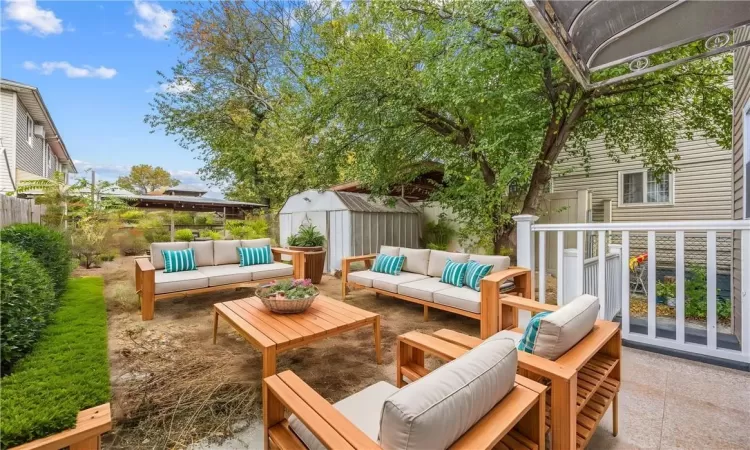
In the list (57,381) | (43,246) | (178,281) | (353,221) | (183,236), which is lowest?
(57,381)

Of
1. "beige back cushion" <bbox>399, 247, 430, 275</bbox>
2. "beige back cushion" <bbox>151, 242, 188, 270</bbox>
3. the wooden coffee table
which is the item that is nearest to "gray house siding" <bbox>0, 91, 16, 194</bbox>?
"beige back cushion" <bbox>151, 242, 188, 270</bbox>

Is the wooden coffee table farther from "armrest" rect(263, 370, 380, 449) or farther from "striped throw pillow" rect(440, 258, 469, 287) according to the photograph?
"striped throw pillow" rect(440, 258, 469, 287)

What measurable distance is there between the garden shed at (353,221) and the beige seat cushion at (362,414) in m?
5.30

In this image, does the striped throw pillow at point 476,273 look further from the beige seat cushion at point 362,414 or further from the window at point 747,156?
the window at point 747,156

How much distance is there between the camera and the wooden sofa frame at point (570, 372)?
4.69 feet

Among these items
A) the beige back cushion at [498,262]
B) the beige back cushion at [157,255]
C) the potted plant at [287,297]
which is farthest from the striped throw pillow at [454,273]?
the beige back cushion at [157,255]

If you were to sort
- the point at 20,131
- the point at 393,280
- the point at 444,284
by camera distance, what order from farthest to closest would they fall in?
the point at 20,131 → the point at 393,280 → the point at 444,284

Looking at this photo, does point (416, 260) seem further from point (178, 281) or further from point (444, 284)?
point (178, 281)

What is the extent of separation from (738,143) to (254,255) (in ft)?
22.0

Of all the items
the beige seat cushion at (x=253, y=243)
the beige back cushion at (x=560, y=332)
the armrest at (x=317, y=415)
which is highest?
the beige seat cushion at (x=253, y=243)

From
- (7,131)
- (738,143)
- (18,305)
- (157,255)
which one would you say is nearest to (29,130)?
(7,131)

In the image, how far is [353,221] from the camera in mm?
7020

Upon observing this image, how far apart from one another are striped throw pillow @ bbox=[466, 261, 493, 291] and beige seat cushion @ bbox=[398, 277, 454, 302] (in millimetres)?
279

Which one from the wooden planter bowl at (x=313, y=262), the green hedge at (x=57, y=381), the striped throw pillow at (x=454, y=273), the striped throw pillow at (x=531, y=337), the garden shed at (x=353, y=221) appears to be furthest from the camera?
the garden shed at (x=353, y=221)
